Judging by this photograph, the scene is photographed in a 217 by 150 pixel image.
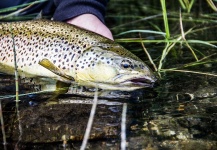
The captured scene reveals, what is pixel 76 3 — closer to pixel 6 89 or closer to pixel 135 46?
pixel 135 46

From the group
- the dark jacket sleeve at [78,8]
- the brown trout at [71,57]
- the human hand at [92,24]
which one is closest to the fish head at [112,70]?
the brown trout at [71,57]

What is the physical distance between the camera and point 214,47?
2.66 metres

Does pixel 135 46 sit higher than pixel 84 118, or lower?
higher

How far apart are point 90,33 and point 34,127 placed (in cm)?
79

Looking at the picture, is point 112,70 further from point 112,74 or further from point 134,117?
point 134,117

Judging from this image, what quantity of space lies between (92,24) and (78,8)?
0.84 ft

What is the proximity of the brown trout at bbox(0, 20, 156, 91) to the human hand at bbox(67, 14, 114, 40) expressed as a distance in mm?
353

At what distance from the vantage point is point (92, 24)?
2.58 meters

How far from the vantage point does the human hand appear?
2506mm

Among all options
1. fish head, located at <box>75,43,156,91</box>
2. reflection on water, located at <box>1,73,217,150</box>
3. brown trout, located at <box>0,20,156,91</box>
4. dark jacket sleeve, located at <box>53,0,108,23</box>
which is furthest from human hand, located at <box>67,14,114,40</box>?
reflection on water, located at <box>1,73,217,150</box>

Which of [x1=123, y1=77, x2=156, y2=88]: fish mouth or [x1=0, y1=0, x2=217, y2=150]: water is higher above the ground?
[x1=123, y1=77, x2=156, y2=88]: fish mouth

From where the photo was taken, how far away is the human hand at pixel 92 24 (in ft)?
8.22

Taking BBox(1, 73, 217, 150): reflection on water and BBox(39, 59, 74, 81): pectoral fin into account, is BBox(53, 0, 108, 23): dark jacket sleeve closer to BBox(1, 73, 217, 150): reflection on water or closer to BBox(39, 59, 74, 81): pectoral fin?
BBox(39, 59, 74, 81): pectoral fin

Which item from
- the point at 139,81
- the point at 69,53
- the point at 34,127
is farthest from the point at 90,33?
the point at 34,127
